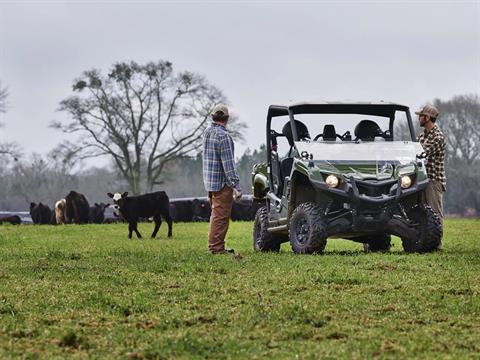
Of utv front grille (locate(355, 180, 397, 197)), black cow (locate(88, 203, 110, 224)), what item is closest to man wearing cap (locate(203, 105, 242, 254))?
utv front grille (locate(355, 180, 397, 197))

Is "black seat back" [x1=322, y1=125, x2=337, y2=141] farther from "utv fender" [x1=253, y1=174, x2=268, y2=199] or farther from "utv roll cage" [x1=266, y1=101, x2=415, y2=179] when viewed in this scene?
"utv fender" [x1=253, y1=174, x2=268, y2=199]

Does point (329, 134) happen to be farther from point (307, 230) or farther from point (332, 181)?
point (307, 230)

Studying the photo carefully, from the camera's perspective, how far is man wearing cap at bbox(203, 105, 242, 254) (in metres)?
15.3

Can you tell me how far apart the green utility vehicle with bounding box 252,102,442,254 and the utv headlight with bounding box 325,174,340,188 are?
0.01m

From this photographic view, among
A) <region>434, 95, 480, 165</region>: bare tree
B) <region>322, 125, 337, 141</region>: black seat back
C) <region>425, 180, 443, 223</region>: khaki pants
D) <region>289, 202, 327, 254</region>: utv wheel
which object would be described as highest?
<region>434, 95, 480, 165</region>: bare tree

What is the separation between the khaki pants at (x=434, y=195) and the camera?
15891mm

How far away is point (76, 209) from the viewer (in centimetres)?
4966

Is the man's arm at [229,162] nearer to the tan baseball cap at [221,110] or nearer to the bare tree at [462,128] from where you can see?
the tan baseball cap at [221,110]

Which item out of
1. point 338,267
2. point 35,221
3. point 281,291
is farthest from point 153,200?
point 35,221

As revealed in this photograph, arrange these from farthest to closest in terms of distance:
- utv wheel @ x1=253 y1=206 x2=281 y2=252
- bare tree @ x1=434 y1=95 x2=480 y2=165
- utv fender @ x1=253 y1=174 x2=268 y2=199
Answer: bare tree @ x1=434 y1=95 x2=480 y2=165 → utv fender @ x1=253 y1=174 x2=268 y2=199 → utv wheel @ x1=253 y1=206 x2=281 y2=252

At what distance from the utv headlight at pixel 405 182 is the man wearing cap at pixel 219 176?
8.02ft

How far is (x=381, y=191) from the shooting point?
1444 centimetres

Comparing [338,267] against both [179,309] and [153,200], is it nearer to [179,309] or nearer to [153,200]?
[179,309]

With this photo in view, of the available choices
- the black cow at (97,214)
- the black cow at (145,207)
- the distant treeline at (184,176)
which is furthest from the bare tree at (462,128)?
the black cow at (145,207)
